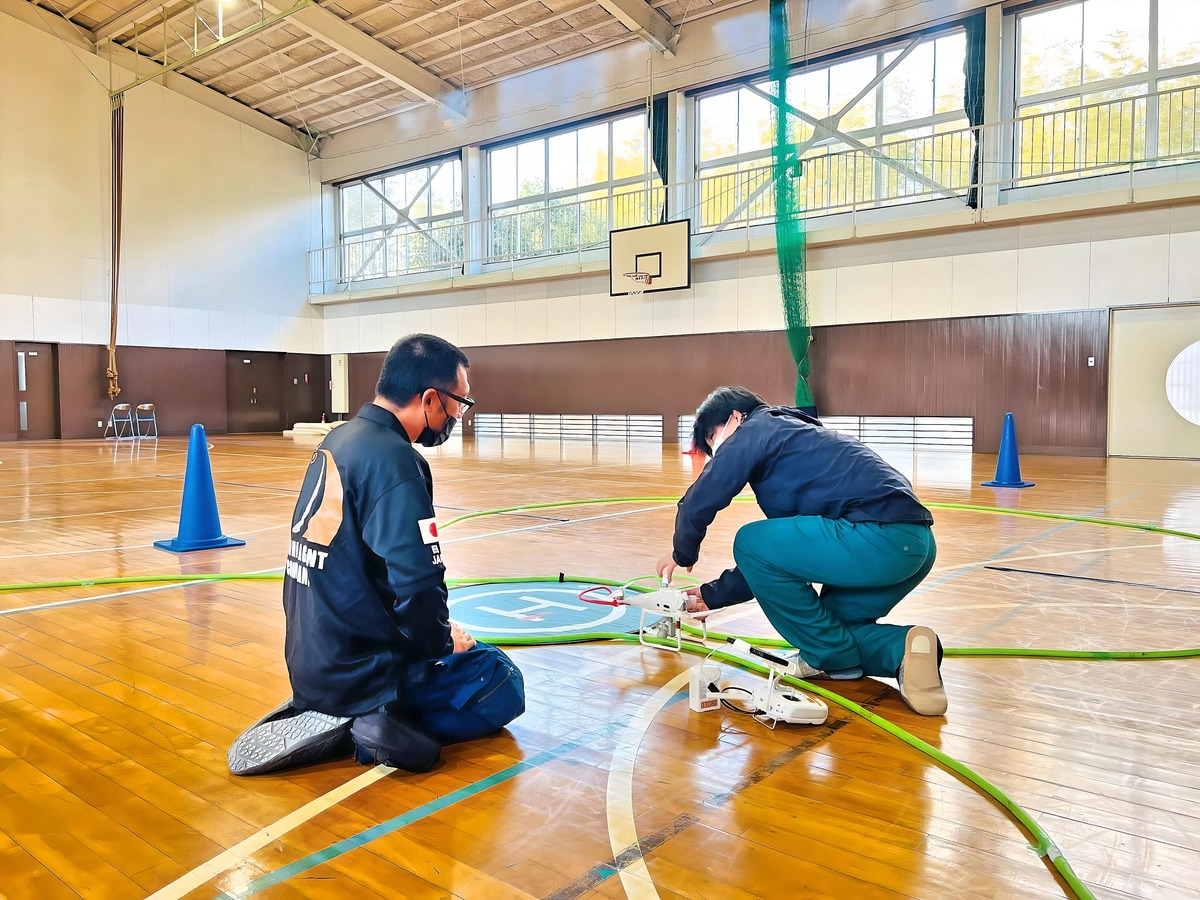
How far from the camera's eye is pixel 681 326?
1716 centimetres

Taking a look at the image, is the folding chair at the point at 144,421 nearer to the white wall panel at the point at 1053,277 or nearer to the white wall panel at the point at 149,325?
the white wall panel at the point at 149,325

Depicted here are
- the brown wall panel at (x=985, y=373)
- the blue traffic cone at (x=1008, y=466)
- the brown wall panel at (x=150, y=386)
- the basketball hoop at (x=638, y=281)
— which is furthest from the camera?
the brown wall panel at (x=150, y=386)

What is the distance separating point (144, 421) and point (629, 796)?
21671mm

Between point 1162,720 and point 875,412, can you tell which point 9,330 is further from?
point 1162,720

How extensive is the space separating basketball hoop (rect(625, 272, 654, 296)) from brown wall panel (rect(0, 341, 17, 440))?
13.6 meters

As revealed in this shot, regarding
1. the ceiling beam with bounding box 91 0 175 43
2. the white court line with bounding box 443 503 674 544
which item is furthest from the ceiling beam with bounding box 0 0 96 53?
the white court line with bounding box 443 503 674 544

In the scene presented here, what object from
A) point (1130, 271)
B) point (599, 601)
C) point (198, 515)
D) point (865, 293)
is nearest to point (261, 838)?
point (599, 601)

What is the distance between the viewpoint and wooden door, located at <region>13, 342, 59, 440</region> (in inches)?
715

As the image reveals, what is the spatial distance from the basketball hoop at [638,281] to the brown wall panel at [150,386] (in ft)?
37.9

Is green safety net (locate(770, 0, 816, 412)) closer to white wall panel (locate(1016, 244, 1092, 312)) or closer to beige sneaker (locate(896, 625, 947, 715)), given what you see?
white wall panel (locate(1016, 244, 1092, 312))

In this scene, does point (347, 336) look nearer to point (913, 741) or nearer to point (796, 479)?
point (796, 479)

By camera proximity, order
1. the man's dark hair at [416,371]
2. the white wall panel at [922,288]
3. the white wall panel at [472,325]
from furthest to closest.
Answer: the white wall panel at [472,325] < the white wall panel at [922,288] < the man's dark hair at [416,371]

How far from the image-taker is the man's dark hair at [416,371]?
2.24 metres

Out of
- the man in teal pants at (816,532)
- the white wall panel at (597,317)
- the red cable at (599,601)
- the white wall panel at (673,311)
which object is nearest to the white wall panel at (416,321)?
the white wall panel at (597,317)
